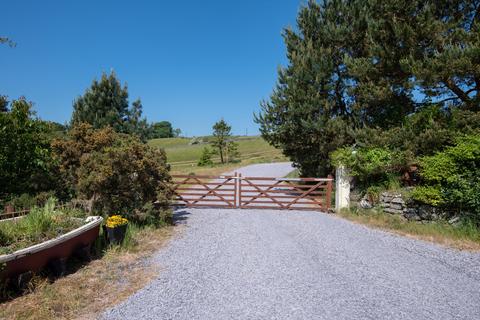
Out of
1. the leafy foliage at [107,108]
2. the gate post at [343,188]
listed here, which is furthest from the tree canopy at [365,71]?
the leafy foliage at [107,108]

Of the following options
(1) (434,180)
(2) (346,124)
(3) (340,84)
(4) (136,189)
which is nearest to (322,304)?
(4) (136,189)

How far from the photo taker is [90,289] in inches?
172

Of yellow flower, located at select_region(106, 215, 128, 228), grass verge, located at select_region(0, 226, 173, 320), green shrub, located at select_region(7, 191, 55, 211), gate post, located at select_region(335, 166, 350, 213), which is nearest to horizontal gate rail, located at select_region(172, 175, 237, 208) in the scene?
yellow flower, located at select_region(106, 215, 128, 228)

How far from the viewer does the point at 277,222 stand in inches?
356

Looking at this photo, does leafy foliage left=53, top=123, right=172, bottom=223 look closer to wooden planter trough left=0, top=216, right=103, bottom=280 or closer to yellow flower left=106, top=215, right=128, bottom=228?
yellow flower left=106, top=215, right=128, bottom=228

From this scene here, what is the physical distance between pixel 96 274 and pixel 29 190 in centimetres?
394

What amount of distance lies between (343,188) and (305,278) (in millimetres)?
6311

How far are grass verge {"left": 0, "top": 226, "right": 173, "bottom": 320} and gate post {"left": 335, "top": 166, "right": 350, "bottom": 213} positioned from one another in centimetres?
699

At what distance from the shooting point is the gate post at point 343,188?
1040 centimetres

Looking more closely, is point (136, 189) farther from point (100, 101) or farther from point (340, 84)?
point (340, 84)

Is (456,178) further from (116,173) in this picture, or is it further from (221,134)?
(221,134)

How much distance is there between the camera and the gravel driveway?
3838 mm

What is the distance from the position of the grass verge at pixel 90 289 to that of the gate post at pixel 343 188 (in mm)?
6992

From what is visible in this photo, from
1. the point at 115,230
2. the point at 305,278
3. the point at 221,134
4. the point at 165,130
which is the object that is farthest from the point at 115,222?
the point at 165,130
